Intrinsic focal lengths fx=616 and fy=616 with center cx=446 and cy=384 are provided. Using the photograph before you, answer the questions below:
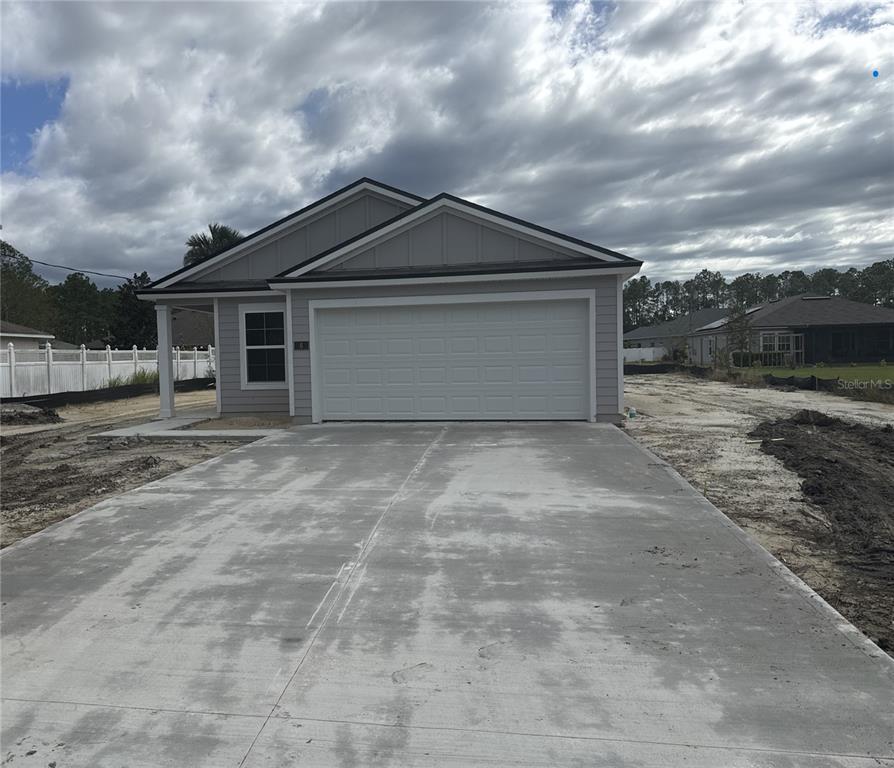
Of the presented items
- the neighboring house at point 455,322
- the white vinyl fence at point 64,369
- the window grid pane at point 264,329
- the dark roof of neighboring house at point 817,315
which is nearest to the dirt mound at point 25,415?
the white vinyl fence at point 64,369

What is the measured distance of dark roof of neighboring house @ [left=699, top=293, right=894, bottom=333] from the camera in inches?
1436

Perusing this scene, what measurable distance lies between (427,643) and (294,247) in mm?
12487

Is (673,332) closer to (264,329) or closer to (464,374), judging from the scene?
(464,374)

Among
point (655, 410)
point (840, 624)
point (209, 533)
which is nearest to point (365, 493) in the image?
point (209, 533)

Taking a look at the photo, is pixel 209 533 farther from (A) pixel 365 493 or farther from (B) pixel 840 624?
(B) pixel 840 624

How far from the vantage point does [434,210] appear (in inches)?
475

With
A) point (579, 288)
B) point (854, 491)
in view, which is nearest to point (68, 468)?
point (579, 288)

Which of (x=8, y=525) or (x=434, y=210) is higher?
(x=434, y=210)

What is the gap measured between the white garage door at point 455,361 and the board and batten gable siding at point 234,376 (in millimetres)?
2163

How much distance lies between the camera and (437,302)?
1196 centimetres

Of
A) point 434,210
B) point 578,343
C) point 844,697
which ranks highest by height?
point 434,210

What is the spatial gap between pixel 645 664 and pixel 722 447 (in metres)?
7.46

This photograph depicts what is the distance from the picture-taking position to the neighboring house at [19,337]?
31.0 m

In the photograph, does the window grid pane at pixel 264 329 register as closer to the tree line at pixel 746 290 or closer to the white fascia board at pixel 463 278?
the white fascia board at pixel 463 278
